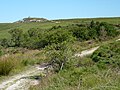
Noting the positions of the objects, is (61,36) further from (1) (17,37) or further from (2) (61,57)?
(2) (61,57)

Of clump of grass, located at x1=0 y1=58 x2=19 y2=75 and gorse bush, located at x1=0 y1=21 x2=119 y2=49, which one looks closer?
clump of grass, located at x1=0 y1=58 x2=19 y2=75

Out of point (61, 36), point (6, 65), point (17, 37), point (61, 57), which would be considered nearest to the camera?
point (61, 57)

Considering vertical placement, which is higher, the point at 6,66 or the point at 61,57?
the point at 61,57

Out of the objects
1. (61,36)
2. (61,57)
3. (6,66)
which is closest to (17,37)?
(61,36)

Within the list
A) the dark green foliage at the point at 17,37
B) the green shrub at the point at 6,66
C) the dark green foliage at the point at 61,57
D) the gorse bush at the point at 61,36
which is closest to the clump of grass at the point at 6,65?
the green shrub at the point at 6,66

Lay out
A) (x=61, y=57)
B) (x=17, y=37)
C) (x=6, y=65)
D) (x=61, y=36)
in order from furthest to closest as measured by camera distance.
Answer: (x=17, y=37) < (x=61, y=36) < (x=6, y=65) < (x=61, y=57)

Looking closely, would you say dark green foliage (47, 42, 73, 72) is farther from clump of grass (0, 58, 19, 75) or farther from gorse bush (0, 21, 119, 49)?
gorse bush (0, 21, 119, 49)

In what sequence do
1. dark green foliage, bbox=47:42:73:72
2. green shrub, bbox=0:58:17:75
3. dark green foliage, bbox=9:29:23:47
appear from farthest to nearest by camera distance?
1. dark green foliage, bbox=9:29:23:47
2. green shrub, bbox=0:58:17:75
3. dark green foliage, bbox=47:42:73:72

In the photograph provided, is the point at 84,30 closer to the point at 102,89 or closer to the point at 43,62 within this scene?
the point at 43,62

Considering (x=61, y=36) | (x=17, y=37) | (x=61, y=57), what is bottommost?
(x=17, y=37)

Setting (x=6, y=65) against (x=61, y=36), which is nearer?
(x=6, y=65)

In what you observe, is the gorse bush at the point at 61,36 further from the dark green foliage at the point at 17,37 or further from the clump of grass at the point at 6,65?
the clump of grass at the point at 6,65

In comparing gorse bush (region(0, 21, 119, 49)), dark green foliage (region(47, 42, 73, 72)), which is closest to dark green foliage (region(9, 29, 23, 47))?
gorse bush (region(0, 21, 119, 49))

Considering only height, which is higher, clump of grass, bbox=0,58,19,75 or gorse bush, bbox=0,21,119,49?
clump of grass, bbox=0,58,19,75
